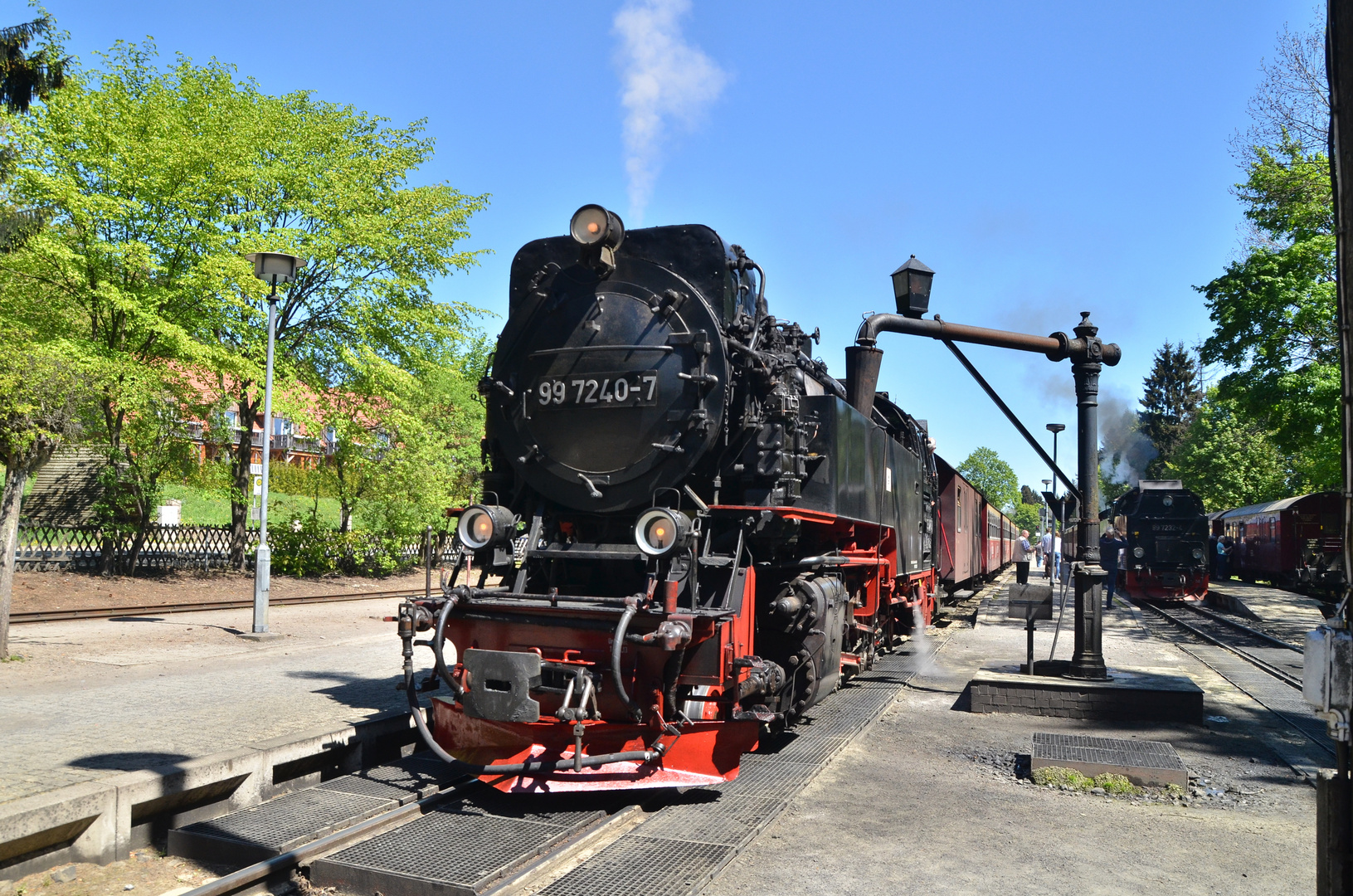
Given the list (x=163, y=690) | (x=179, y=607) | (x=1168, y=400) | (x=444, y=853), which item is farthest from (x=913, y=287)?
(x=1168, y=400)

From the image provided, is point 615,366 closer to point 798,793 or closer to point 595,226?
point 595,226

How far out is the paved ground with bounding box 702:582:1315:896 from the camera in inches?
175

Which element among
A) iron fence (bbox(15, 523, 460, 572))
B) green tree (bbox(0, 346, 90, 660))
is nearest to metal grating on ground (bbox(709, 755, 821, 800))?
green tree (bbox(0, 346, 90, 660))

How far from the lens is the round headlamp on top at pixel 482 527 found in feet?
20.5

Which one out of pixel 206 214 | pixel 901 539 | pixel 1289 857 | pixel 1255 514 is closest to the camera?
pixel 1289 857

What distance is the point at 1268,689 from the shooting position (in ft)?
34.0

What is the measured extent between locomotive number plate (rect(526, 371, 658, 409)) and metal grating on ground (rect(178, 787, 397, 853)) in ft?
8.94

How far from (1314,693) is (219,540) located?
23308 mm

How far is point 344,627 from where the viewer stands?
1449 cm

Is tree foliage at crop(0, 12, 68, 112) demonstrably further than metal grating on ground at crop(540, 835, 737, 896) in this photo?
Yes

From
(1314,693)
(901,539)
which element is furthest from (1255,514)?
(1314,693)

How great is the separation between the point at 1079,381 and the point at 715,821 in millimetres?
5900

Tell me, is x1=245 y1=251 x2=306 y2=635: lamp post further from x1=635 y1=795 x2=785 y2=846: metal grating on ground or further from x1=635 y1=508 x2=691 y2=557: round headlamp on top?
x1=635 y1=795 x2=785 y2=846: metal grating on ground

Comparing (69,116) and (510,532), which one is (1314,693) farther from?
(69,116)
